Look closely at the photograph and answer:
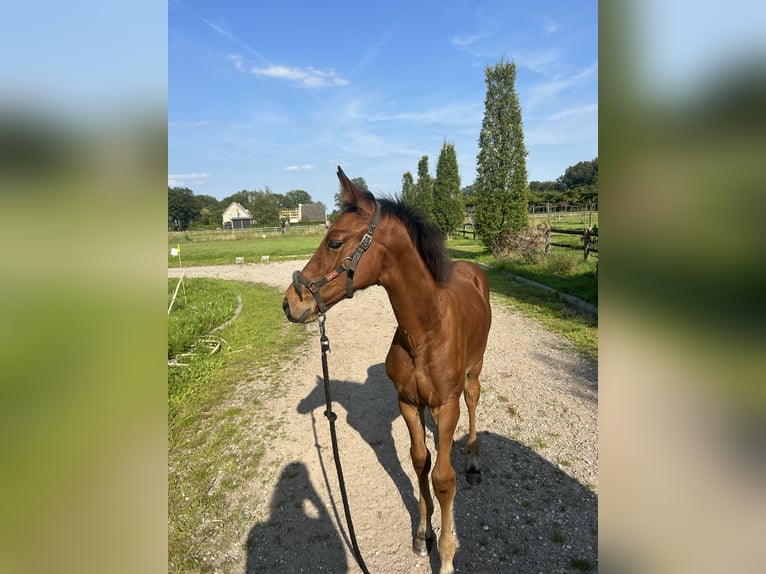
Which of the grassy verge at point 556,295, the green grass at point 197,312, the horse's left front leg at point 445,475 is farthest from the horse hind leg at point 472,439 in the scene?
the green grass at point 197,312

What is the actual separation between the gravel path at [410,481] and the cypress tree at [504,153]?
13.1m

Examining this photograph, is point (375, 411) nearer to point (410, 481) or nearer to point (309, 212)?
point (410, 481)

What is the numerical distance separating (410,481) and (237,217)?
268 ft

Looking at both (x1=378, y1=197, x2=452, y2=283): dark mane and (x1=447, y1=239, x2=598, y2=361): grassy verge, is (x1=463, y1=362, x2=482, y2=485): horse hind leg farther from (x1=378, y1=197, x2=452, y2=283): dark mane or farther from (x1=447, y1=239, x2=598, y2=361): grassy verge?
(x1=447, y1=239, x2=598, y2=361): grassy verge

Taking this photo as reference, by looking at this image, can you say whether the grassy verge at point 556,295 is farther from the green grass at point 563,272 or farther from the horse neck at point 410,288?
the horse neck at point 410,288

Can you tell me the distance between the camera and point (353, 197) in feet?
7.55

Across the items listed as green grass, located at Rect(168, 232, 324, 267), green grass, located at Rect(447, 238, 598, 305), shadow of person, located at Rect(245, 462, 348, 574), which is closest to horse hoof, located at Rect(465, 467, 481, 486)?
shadow of person, located at Rect(245, 462, 348, 574)

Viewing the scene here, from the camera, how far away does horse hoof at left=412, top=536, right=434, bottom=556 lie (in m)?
2.85

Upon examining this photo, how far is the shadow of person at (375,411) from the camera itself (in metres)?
3.67

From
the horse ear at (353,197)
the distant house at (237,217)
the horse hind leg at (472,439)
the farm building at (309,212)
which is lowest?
the horse hind leg at (472,439)

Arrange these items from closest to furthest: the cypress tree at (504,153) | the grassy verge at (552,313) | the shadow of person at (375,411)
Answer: the shadow of person at (375,411)
the grassy verge at (552,313)
the cypress tree at (504,153)
